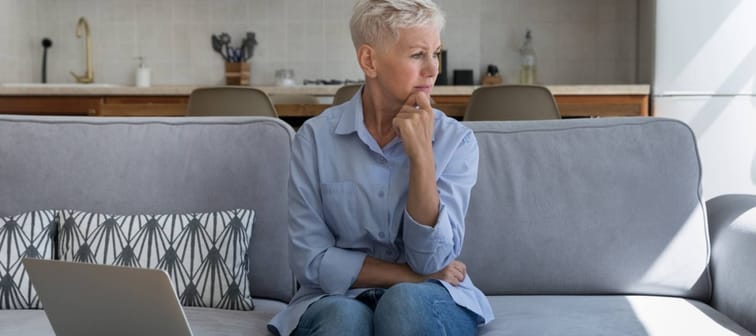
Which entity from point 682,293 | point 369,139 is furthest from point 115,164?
point 682,293

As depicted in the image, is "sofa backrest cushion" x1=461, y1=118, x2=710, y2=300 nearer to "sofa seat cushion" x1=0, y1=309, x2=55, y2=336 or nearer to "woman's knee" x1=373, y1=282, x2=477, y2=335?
"woman's knee" x1=373, y1=282, x2=477, y2=335

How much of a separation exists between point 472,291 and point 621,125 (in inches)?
26.4

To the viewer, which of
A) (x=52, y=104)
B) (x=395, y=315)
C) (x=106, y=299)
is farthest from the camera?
(x=52, y=104)

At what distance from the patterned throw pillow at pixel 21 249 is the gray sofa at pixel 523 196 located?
7cm

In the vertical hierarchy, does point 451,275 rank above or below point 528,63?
below

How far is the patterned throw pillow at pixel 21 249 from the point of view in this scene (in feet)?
7.10

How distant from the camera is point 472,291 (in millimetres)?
1892

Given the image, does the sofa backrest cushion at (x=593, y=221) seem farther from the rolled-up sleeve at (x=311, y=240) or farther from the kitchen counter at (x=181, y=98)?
the kitchen counter at (x=181, y=98)

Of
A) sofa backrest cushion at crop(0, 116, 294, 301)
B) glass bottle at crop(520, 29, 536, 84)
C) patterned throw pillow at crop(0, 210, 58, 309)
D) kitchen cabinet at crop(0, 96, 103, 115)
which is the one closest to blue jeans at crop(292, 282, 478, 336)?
sofa backrest cushion at crop(0, 116, 294, 301)

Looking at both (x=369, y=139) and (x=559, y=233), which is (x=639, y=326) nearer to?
(x=559, y=233)

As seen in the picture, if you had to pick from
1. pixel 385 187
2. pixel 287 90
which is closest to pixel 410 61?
pixel 385 187

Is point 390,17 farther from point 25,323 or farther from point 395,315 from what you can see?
point 25,323

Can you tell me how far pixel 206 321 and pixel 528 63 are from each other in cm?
424

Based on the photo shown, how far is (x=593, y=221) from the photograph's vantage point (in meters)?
2.22
